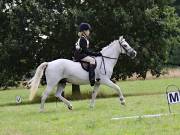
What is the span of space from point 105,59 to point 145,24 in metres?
11.4

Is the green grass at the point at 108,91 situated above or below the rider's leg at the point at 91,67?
below

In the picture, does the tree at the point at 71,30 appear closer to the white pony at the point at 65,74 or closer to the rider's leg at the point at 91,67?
the white pony at the point at 65,74

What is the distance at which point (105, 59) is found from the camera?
16656 millimetres

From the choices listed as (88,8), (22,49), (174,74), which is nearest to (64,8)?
(88,8)

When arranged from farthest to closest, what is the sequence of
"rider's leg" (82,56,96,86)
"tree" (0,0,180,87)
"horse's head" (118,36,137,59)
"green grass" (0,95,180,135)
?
"tree" (0,0,180,87) < "horse's head" (118,36,137,59) < "rider's leg" (82,56,96,86) < "green grass" (0,95,180,135)

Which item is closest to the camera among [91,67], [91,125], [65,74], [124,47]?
[91,125]

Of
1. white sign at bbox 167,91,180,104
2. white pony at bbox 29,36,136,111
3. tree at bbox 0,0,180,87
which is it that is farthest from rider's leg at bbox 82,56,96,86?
tree at bbox 0,0,180,87

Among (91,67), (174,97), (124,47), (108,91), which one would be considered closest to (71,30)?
(108,91)

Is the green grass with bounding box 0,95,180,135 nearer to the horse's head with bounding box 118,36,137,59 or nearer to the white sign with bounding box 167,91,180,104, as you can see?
the white sign with bounding box 167,91,180,104

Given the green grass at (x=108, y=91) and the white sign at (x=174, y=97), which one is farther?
the green grass at (x=108, y=91)

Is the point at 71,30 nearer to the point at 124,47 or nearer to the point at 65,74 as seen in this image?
the point at 124,47

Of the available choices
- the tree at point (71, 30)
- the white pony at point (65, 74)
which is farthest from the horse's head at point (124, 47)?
the tree at point (71, 30)

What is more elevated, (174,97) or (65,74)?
(174,97)

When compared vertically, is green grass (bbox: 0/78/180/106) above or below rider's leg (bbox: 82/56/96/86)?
below
